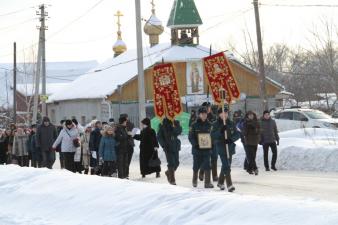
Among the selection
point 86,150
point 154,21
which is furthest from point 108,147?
point 154,21

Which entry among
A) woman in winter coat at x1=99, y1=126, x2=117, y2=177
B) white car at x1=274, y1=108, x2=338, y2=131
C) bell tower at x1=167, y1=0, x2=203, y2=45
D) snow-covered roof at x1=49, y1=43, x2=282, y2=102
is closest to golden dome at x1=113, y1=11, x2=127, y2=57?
snow-covered roof at x1=49, y1=43, x2=282, y2=102

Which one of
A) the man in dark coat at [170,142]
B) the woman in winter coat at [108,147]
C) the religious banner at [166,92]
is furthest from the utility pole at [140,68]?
the man in dark coat at [170,142]

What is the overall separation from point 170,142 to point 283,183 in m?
2.62

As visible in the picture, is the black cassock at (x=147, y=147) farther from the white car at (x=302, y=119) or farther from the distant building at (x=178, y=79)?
the distant building at (x=178, y=79)

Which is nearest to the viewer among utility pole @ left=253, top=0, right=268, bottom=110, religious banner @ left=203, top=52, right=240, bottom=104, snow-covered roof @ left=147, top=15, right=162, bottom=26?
religious banner @ left=203, top=52, right=240, bottom=104

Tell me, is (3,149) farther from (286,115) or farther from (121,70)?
(121,70)

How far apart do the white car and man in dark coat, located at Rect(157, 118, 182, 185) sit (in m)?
16.8

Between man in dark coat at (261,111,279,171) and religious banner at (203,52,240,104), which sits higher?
religious banner at (203,52,240,104)

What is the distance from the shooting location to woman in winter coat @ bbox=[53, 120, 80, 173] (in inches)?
752

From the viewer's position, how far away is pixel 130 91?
46125mm

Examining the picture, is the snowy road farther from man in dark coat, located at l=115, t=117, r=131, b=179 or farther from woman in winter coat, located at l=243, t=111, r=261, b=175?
man in dark coat, located at l=115, t=117, r=131, b=179

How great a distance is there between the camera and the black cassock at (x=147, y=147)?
58.3 ft

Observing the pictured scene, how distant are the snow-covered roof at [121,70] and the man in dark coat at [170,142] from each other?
2734 centimetres

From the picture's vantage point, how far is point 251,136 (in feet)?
59.2
